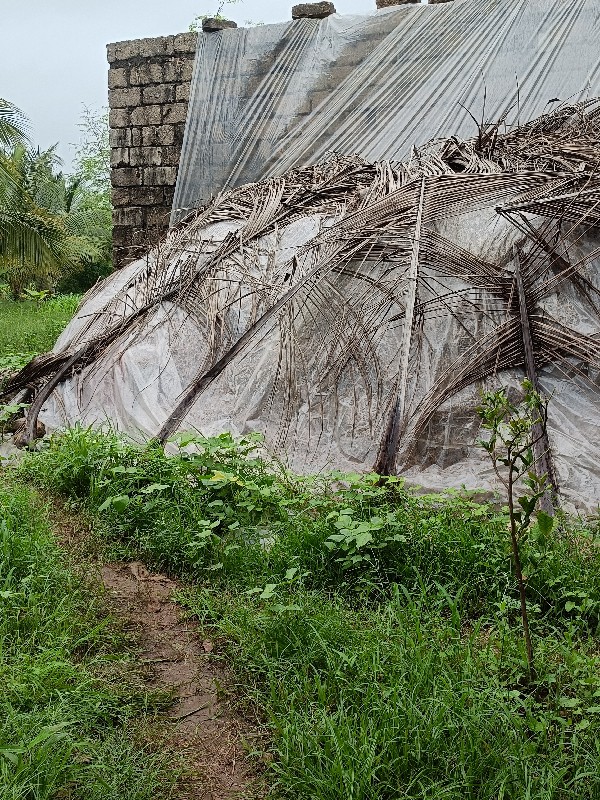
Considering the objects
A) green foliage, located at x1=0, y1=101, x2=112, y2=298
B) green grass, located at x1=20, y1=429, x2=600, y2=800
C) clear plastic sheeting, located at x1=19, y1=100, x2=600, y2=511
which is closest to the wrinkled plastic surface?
clear plastic sheeting, located at x1=19, y1=100, x2=600, y2=511

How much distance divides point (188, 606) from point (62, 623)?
53cm

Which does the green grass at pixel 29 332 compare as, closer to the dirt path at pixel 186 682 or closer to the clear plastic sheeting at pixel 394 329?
the clear plastic sheeting at pixel 394 329

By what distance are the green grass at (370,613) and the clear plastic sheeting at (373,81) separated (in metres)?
4.34

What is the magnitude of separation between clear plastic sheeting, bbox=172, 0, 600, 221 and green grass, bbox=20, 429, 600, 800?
4340 mm

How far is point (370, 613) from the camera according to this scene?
2855mm

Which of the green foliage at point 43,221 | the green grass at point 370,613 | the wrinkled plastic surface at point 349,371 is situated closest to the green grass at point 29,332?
the green foliage at point 43,221

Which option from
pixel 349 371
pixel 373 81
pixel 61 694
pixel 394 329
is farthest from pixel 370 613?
pixel 373 81

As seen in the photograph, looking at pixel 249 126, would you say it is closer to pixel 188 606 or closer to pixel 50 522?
pixel 50 522

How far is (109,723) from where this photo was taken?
238 cm

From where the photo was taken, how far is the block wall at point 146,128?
9320mm

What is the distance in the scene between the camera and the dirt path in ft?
7.32

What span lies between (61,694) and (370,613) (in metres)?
1.06

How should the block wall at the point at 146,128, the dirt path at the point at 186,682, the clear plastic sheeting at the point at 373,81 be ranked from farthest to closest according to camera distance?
the block wall at the point at 146,128 < the clear plastic sheeting at the point at 373,81 < the dirt path at the point at 186,682

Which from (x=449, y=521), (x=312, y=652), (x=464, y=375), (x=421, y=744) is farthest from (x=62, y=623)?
(x=464, y=375)
